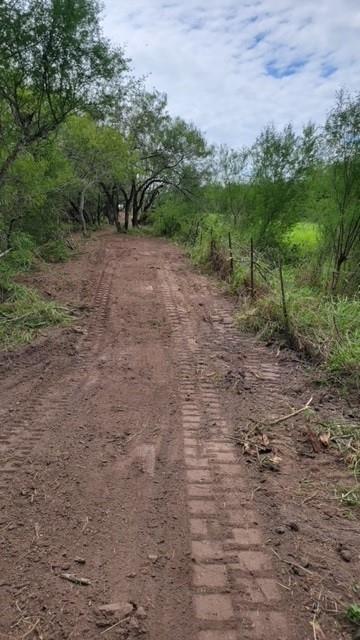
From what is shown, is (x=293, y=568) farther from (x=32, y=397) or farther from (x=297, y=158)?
(x=297, y=158)

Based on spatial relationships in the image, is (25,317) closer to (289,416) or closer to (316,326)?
(316,326)

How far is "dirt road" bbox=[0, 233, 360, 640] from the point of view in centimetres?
206

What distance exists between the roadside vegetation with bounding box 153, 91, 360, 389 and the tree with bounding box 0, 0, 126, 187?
13.0 ft

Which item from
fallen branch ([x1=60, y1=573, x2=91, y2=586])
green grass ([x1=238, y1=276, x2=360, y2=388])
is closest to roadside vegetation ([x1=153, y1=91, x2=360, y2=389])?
green grass ([x1=238, y1=276, x2=360, y2=388])

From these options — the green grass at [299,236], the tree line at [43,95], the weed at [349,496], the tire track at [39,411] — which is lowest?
the weed at [349,496]

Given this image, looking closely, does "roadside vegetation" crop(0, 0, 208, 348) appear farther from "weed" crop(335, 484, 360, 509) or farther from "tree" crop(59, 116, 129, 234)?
"weed" crop(335, 484, 360, 509)

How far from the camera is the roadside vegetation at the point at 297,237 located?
589 centimetres

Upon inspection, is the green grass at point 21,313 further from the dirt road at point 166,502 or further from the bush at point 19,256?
the dirt road at point 166,502

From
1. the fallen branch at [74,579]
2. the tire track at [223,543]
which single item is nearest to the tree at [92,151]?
the tire track at [223,543]

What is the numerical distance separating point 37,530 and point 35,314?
459cm

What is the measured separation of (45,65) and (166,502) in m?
6.83

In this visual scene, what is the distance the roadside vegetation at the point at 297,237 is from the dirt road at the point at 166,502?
0.80 metres

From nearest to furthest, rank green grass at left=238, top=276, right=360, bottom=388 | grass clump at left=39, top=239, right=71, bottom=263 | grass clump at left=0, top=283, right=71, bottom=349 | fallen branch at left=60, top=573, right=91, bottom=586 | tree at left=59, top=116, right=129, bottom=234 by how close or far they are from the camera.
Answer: fallen branch at left=60, top=573, right=91, bottom=586 → green grass at left=238, top=276, right=360, bottom=388 → grass clump at left=0, top=283, right=71, bottom=349 → grass clump at left=39, top=239, right=71, bottom=263 → tree at left=59, top=116, right=129, bottom=234

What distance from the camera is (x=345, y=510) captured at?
9.37ft
